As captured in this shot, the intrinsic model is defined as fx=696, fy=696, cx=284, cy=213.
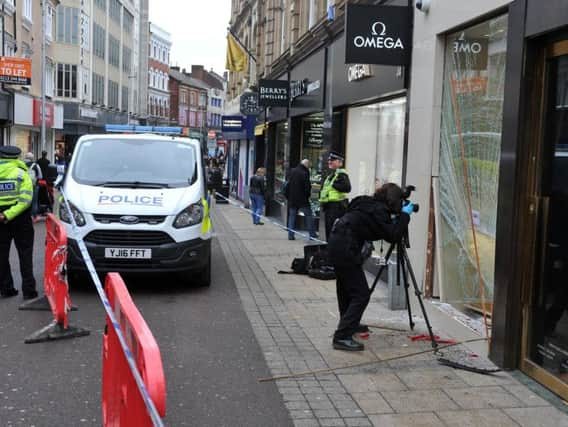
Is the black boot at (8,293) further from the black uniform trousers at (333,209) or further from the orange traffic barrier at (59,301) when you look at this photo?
the black uniform trousers at (333,209)

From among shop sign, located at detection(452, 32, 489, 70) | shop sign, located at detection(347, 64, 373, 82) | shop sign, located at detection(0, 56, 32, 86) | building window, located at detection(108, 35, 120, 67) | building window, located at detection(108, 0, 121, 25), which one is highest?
building window, located at detection(108, 0, 121, 25)

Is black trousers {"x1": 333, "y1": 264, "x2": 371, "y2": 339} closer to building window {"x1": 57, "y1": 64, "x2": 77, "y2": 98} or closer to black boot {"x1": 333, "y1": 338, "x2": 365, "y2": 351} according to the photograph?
black boot {"x1": 333, "y1": 338, "x2": 365, "y2": 351}

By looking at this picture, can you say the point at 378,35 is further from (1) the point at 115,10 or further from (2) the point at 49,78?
(1) the point at 115,10

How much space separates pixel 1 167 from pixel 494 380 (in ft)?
19.3

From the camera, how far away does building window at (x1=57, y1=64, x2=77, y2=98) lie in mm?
49844

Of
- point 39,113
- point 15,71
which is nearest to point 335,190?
point 15,71

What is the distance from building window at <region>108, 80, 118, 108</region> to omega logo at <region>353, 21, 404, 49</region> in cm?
5363

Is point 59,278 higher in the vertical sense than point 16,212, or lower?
lower

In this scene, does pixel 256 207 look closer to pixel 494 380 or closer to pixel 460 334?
pixel 460 334

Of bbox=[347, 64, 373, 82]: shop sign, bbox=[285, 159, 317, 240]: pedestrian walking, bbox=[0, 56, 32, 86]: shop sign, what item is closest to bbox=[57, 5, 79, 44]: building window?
bbox=[0, 56, 32, 86]: shop sign

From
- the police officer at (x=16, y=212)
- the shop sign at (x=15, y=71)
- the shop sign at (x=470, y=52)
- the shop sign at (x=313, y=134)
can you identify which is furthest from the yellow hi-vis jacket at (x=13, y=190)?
the shop sign at (x=15, y=71)

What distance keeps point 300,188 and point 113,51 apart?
4980 cm

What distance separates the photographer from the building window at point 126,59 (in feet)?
212

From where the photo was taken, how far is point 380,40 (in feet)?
29.0
